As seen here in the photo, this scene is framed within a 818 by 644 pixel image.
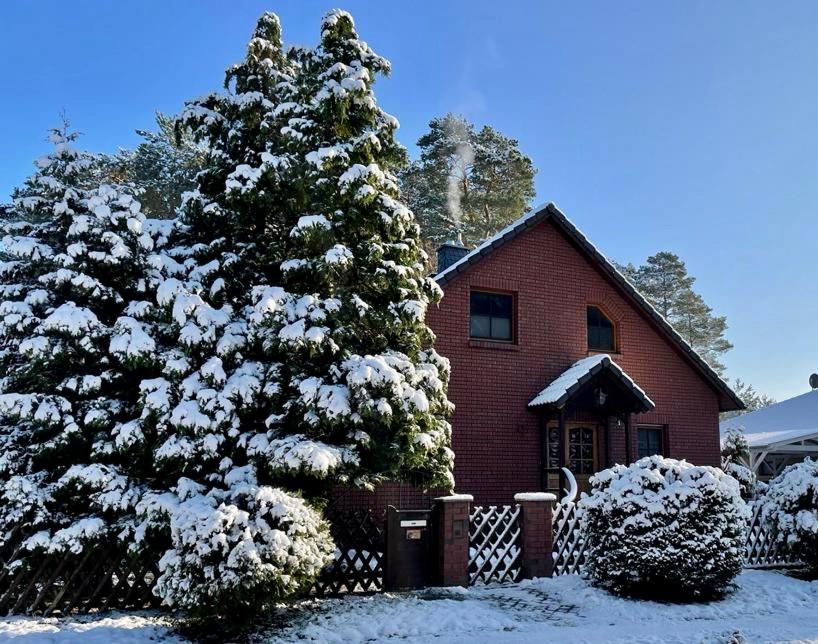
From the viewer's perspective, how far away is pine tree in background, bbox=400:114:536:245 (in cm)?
3903

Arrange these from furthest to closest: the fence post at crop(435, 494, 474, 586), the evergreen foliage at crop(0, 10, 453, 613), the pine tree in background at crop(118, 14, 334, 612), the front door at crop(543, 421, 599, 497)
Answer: the front door at crop(543, 421, 599, 497) → the fence post at crop(435, 494, 474, 586) → the evergreen foliage at crop(0, 10, 453, 613) → the pine tree in background at crop(118, 14, 334, 612)

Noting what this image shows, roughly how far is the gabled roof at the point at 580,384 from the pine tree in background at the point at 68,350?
8780mm

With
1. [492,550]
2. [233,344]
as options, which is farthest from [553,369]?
[233,344]

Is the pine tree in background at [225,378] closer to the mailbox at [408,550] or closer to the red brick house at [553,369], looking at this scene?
the mailbox at [408,550]

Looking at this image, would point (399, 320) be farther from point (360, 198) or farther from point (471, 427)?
point (471, 427)

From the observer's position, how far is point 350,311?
983cm

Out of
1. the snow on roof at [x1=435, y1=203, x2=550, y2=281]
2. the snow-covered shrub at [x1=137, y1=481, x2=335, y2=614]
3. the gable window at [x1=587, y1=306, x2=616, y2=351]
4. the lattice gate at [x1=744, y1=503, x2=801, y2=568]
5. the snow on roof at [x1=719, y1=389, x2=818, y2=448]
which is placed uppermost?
the snow on roof at [x1=435, y1=203, x2=550, y2=281]

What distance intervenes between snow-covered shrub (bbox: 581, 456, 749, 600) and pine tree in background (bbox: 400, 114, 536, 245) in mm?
28690

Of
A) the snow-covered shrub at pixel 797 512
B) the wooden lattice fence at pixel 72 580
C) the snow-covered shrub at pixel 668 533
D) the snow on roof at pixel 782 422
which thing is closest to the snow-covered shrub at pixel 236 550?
the wooden lattice fence at pixel 72 580

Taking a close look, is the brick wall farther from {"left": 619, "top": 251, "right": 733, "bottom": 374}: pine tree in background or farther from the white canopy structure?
{"left": 619, "top": 251, "right": 733, "bottom": 374}: pine tree in background

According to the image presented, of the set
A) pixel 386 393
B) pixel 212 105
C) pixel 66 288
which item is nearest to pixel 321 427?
pixel 386 393

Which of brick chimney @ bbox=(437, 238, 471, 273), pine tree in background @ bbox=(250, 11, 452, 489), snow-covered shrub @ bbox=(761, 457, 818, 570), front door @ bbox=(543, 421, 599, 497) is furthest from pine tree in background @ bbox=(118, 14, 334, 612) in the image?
snow-covered shrub @ bbox=(761, 457, 818, 570)

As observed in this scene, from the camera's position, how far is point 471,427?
14.8 m

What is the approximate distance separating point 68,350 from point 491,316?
9450 millimetres
